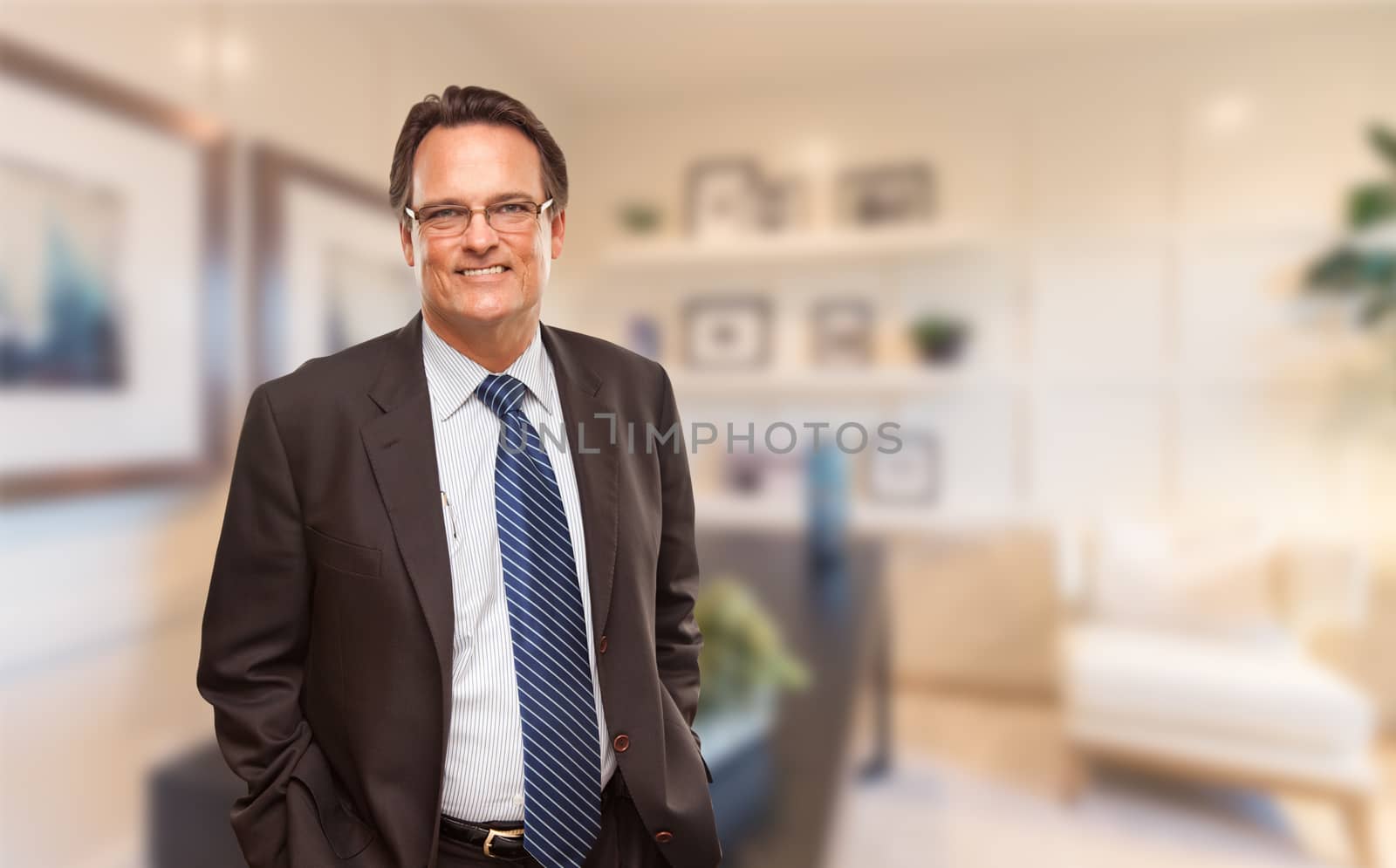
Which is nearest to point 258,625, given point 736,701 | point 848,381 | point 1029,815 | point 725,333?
point 736,701

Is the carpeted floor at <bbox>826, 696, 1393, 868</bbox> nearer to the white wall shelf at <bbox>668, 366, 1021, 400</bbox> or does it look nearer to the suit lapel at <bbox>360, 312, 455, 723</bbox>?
the white wall shelf at <bbox>668, 366, 1021, 400</bbox>

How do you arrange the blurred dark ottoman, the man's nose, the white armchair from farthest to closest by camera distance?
the white armchair → the blurred dark ottoman → the man's nose

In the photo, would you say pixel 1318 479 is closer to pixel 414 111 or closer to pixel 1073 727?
pixel 1073 727

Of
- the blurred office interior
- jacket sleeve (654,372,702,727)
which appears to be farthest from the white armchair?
jacket sleeve (654,372,702,727)

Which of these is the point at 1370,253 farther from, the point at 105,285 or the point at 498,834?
the point at 105,285

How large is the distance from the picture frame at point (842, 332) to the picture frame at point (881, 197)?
120mm

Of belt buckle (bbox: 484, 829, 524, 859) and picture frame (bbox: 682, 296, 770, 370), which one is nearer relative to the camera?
belt buckle (bbox: 484, 829, 524, 859)

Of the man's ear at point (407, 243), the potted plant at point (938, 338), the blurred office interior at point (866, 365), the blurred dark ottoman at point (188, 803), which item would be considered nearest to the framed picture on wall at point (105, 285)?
the blurred office interior at point (866, 365)

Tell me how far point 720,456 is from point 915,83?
0.78 meters

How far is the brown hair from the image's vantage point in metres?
0.21

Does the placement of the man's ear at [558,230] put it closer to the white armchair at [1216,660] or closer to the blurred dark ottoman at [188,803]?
the blurred dark ottoman at [188,803]

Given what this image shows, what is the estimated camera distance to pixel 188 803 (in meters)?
0.38

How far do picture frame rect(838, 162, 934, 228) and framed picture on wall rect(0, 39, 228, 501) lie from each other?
748 millimetres

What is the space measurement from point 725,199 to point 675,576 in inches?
28.6
